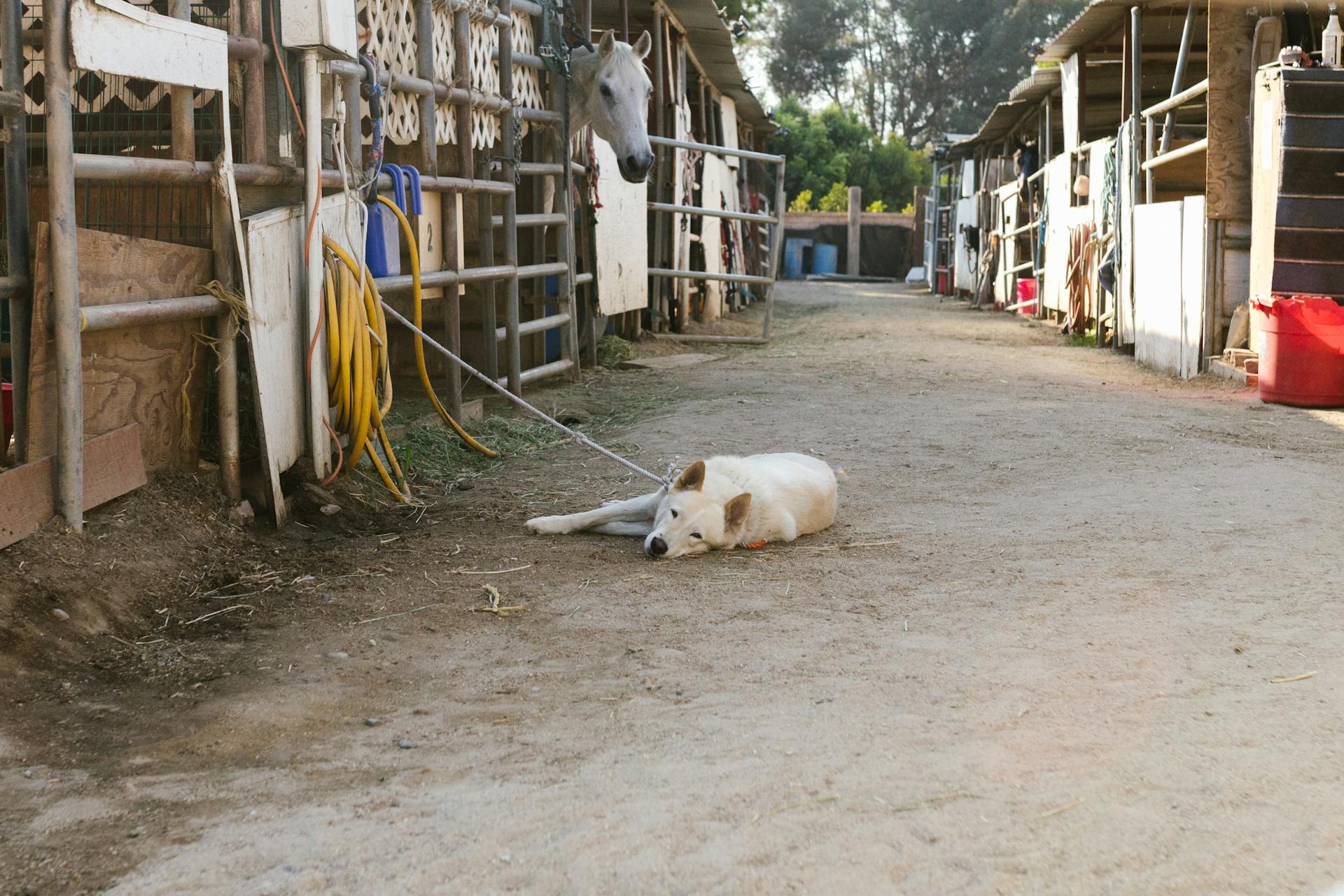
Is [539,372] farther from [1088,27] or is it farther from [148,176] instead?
[1088,27]

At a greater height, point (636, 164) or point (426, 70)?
point (426, 70)

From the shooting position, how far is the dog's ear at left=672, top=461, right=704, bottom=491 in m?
4.29

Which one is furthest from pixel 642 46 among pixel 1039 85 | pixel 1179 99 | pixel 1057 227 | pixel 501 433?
pixel 1039 85

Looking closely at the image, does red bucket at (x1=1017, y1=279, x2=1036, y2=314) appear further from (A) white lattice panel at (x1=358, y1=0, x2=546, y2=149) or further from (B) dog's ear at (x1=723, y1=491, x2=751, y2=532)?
(B) dog's ear at (x1=723, y1=491, x2=751, y2=532)

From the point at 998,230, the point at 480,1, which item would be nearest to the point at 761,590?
the point at 480,1

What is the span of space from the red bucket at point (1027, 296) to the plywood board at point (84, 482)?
15172 millimetres

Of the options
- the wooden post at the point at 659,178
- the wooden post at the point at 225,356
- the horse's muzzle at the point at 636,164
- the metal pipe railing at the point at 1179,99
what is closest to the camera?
the wooden post at the point at 225,356

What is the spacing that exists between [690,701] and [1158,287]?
28.3ft

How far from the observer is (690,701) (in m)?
2.96

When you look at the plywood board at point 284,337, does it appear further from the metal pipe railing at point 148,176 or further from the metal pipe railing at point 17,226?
the metal pipe railing at point 17,226

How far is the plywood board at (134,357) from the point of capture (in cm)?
346

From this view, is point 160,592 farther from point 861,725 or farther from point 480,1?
point 480,1

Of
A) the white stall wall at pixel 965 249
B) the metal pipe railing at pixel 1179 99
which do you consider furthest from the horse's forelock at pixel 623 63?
the white stall wall at pixel 965 249

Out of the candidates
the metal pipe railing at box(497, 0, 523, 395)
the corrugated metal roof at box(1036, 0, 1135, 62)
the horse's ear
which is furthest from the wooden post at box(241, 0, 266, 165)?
the corrugated metal roof at box(1036, 0, 1135, 62)
